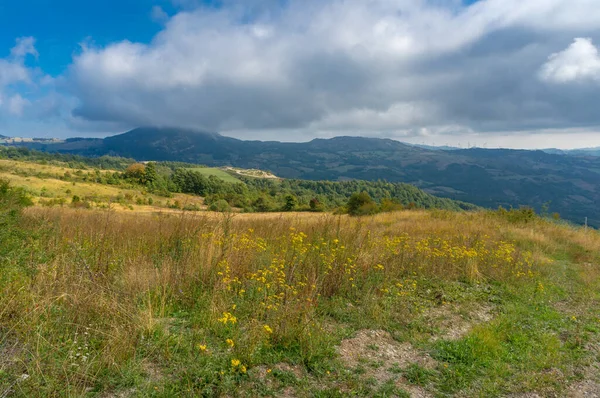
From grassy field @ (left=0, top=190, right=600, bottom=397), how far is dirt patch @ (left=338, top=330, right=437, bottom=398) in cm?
2

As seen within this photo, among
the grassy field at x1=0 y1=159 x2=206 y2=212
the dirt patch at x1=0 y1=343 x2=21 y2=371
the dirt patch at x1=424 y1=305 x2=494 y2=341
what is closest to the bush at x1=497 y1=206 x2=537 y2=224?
the dirt patch at x1=424 y1=305 x2=494 y2=341

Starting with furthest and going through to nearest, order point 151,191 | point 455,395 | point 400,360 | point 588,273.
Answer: point 151,191 → point 588,273 → point 400,360 → point 455,395

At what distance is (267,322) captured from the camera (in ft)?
13.7

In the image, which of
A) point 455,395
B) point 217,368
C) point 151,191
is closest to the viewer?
point 217,368

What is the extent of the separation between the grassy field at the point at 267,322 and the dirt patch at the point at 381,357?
0.07 ft

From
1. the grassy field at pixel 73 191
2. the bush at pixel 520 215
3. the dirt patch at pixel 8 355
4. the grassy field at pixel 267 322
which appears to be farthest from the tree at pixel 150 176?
the dirt patch at pixel 8 355

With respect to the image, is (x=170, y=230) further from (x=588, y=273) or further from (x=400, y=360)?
(x=588, y=273)

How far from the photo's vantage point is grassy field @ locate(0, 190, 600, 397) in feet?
10.5

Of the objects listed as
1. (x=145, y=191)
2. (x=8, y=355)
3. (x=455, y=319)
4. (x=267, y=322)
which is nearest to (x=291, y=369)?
(x=267, y=322)

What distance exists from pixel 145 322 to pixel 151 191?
3654 inches

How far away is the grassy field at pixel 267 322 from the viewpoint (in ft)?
10.5

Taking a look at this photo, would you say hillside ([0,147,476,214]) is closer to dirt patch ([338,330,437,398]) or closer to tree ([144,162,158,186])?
tree ([144,162,158,186])

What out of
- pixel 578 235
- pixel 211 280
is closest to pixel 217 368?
pixel 211 280

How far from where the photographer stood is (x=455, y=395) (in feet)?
11.7
